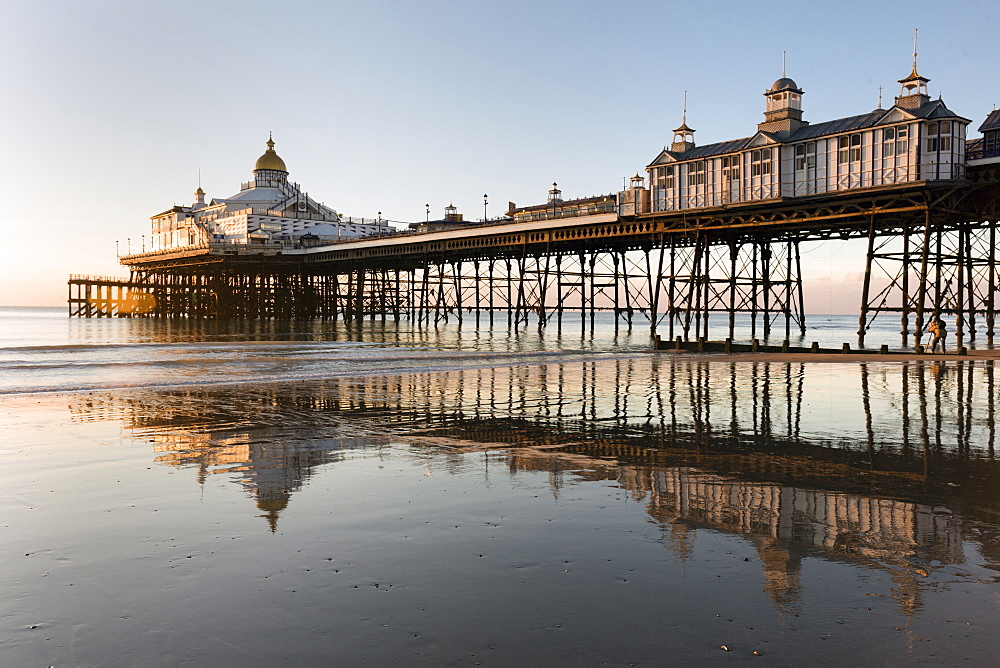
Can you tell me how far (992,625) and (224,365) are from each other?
30560 mm

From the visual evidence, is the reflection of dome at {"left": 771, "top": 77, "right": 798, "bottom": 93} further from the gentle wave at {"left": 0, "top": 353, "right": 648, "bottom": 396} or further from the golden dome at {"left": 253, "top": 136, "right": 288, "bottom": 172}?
the golden dome at {"left": 253, "top": 136, "right": 288, "bottom": 172}

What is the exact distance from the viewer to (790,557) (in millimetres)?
7027

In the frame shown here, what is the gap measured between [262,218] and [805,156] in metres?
94.5

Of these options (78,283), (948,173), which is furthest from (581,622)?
(78,283)

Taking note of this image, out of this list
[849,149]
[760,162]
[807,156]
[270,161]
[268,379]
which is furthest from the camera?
[270,161]

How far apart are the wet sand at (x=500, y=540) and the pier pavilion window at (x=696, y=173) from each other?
1269 inches

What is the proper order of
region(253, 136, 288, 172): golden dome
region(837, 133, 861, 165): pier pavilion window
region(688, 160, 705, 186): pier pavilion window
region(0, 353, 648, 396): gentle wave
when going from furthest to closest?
region(253, 136, 288, 172): golden dome → region(688, 160, 705, 186): pier pavilion window → region(837, 133, 861, 165): pier pavilion window → region(0, 353, 648, 396): gentle wave

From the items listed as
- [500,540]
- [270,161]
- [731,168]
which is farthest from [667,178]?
[270,161]

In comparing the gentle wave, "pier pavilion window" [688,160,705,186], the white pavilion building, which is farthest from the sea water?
the white pavilion building

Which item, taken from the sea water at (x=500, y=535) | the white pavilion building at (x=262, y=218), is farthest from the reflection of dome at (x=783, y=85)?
the white pavilion building at (x=262, y=218)

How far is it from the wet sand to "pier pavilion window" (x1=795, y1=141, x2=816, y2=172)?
2784 cm

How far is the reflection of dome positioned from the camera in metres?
44.1

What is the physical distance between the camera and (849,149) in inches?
1532

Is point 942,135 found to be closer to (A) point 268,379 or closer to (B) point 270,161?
(A) point 268,379
